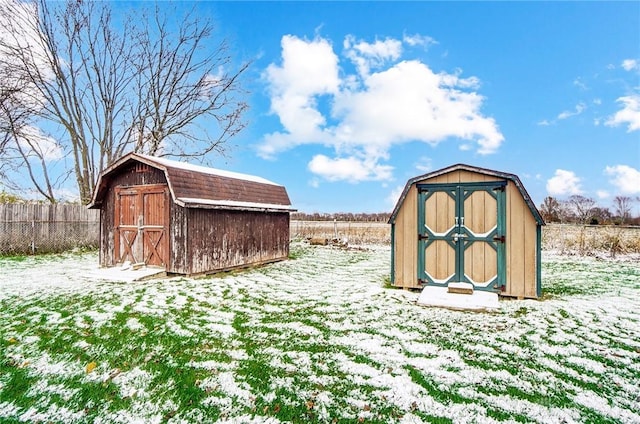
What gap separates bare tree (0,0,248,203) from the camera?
18516 millimetres

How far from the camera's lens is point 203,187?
980 cm

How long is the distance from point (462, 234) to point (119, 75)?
23261 mm

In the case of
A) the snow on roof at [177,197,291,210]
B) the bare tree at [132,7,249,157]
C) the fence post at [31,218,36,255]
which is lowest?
the fence post at [31,218,36,255]

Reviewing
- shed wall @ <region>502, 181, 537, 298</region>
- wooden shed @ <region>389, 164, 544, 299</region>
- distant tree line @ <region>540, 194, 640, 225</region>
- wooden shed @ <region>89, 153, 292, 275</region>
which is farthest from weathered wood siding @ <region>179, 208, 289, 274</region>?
distant tree line @ <region>540, 194, 640, 225</region>

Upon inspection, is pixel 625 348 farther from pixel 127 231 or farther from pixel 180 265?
pixel 127 231

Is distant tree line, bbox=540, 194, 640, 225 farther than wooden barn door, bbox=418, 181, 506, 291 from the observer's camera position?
Yes

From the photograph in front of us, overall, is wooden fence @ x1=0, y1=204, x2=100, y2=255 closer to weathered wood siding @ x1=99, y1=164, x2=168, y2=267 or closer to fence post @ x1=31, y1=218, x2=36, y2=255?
fence post @ x1=31, y1=218, x2=36, y2=255

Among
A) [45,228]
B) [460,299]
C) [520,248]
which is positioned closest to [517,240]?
→ [520,248]

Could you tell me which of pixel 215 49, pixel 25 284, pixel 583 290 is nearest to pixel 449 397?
pixel 583 290

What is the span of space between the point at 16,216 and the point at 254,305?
13.0 m

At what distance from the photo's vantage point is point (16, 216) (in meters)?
13.2

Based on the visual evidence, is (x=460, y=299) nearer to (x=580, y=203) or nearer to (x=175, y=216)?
(x=175, y=216)

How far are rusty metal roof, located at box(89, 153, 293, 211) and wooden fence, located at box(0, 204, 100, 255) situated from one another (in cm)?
543

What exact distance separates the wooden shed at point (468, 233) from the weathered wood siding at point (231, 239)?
530 cm
